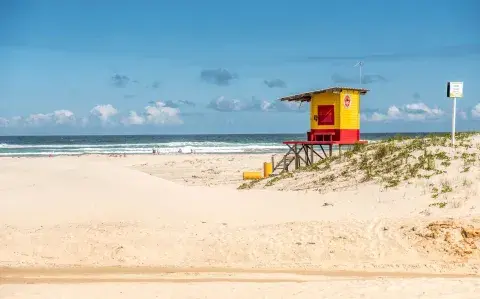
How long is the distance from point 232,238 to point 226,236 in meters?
0.18

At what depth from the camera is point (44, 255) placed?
10.4 metres

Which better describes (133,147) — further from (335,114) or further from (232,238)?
(232,238)

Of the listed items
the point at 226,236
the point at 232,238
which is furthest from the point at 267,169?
the point at 232,238

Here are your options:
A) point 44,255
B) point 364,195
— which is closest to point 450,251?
point 364,195

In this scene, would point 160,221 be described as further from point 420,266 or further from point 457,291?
point 457,291

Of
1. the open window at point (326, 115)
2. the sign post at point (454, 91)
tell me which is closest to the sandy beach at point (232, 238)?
the sign post at point (454, 91)

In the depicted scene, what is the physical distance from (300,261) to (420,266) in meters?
2.07

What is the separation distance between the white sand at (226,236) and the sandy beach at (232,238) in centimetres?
3

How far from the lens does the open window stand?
24016 mm

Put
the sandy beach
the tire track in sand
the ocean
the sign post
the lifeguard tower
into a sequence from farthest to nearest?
the ocean, the lifeguard tower, the sign post, the tire track in sand, the sandy beach

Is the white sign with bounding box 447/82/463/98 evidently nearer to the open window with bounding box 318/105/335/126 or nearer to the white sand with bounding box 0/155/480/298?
the white sand with bounding box 0/155/480/298

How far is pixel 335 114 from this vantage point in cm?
2392

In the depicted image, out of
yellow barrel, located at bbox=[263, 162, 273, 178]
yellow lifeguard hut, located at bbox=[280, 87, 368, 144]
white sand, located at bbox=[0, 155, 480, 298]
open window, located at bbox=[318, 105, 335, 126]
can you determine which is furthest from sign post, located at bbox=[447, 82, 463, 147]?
yellow barrel, located at bbox=[263, 162, 273, 178]

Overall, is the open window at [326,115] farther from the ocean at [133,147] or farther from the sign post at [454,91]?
the ocean at [133,147]
